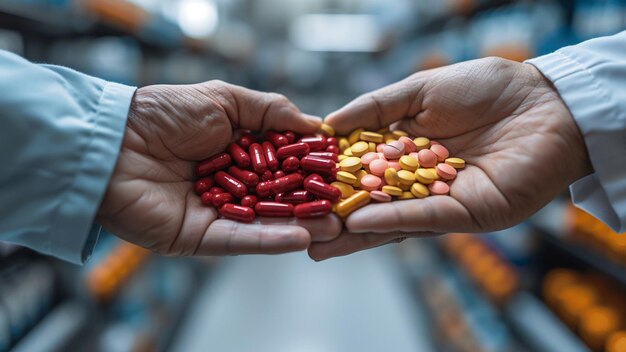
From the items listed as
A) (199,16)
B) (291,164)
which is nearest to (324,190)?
(291,164)

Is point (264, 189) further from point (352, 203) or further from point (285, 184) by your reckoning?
point (352, 203)

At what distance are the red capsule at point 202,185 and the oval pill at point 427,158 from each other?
25.3 inches

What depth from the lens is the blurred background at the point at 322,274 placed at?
1.59 metres

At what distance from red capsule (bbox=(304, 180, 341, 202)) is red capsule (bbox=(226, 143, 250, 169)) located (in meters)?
0.24

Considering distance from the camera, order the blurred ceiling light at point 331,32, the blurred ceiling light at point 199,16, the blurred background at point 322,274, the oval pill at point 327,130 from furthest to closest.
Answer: the blurred ceiling light at point 331,32
the blurred ceiling light at point 199,16
the blurred background at point 322,274
the oval pill at point 327,130

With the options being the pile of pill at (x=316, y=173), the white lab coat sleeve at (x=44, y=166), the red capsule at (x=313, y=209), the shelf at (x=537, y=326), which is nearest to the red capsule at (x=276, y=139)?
the pile of pill at (x=316, y=173)

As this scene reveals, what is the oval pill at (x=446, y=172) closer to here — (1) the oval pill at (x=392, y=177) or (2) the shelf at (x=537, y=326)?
(1) the oval pill at (x=392, y=177)

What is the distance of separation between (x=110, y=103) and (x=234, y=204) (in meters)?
0.41

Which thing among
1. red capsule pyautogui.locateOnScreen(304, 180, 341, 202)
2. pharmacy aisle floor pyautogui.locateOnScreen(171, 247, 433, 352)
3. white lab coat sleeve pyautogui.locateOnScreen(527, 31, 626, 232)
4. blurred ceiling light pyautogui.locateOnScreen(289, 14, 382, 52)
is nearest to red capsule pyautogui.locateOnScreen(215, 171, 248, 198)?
red capsule pyautogui.locateOnScreen(304, 180, 341, 202)

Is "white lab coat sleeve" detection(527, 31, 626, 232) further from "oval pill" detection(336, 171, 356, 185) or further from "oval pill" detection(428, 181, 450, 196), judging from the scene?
"oval pill" detection(336, 171, 356, 185)

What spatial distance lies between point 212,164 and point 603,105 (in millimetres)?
1082

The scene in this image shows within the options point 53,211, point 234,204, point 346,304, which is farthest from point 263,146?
point 346,304

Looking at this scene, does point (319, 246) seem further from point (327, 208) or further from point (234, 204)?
point (234, 204)

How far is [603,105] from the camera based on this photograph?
106cm
